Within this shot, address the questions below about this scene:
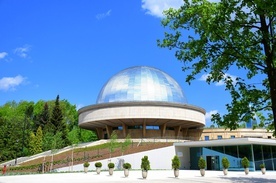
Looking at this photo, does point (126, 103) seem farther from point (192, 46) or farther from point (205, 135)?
point (192, 46)

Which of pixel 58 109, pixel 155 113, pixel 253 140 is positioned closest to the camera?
pixel 253 140

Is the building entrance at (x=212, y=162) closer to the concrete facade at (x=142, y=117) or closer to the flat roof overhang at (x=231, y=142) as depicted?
the flat roof overhang at (x=231, y=142)

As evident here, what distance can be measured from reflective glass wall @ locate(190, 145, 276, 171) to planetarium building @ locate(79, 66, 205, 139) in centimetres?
1672

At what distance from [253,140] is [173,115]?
79.5ft

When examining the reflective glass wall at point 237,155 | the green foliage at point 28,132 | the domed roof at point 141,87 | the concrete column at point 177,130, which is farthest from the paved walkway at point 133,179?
the concrete column at point 177,130

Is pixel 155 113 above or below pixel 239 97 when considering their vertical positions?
above

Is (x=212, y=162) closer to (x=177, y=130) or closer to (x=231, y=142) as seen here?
(x=231, y=142)

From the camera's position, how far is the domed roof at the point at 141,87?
59312 mm

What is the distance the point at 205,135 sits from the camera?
225 ft

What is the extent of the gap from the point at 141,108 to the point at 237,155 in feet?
75.4

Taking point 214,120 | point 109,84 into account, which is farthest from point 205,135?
point 214,120

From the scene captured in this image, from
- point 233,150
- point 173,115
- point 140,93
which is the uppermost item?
→ point 140,93

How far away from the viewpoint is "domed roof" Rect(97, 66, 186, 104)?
Result: 195ft

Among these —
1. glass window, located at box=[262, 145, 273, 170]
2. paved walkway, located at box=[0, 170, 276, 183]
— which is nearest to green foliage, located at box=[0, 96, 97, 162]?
paved walkway, located at box=[0, 170, 276, 183]
